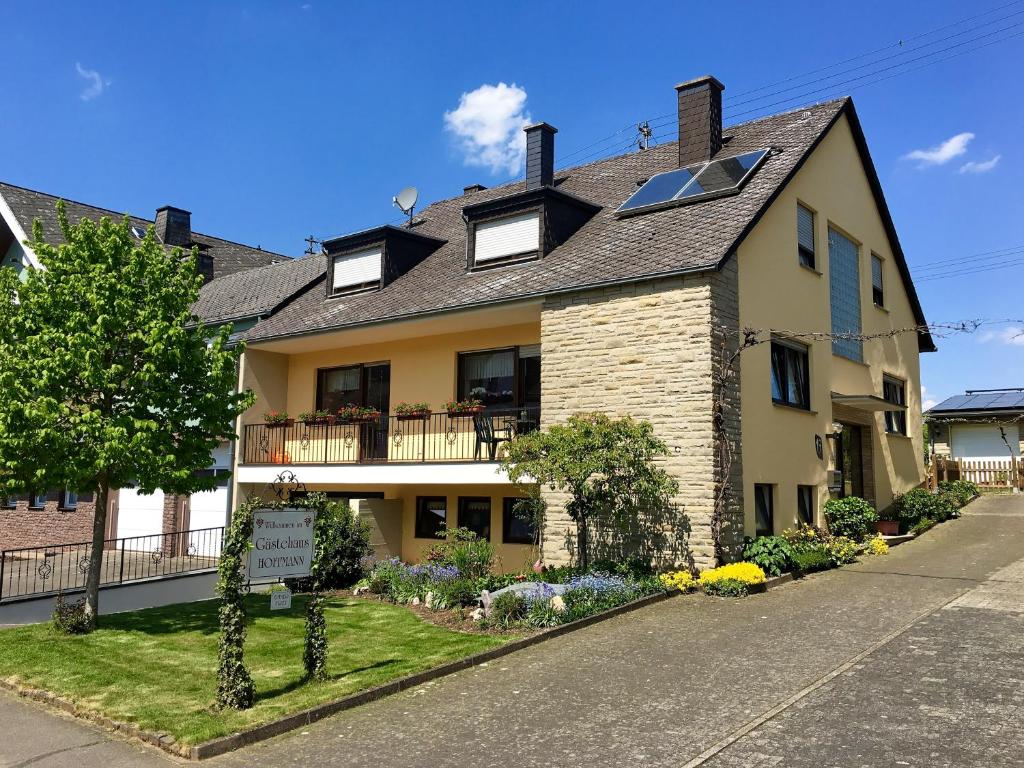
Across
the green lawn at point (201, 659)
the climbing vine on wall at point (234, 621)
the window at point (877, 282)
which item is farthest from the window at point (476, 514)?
the window at point (877, 282)

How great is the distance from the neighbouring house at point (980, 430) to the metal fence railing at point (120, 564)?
2240 centimetres

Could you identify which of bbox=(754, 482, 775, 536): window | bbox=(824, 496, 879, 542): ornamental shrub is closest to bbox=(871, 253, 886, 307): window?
bbox=(824, 496, 879, 542): ornamental shrub

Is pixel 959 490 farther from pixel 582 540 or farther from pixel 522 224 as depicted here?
pixel 522 224

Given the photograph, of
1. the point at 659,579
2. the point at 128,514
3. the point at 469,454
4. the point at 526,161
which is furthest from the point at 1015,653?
the point at 128,514

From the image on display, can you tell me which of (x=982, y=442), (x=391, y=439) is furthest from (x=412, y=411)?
(x=982, y=442)

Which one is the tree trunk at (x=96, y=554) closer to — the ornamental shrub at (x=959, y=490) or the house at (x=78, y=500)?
the house at (x=78, y=500)

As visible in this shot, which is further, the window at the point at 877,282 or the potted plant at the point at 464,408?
the window at the point at 877,282

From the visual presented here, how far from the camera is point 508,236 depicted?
58.1 feet

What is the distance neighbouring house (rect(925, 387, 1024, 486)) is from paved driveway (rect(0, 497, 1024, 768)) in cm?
1970

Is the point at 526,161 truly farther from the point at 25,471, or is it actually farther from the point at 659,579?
the point at 25,471

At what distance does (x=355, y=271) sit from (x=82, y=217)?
34.4 feet

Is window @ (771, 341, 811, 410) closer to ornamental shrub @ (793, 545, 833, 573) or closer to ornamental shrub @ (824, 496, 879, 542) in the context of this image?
ornamental shrub @ (824, 496, 879, 542)

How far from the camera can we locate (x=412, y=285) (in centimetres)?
1884

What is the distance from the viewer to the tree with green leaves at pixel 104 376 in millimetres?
11789
